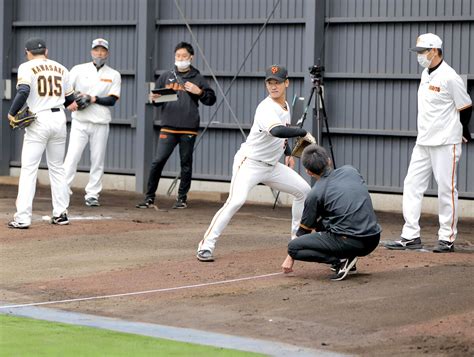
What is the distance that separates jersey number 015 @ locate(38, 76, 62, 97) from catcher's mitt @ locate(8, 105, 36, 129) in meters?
0.29

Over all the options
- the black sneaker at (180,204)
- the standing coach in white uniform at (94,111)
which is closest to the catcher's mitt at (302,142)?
the black sneaker at (180,204)

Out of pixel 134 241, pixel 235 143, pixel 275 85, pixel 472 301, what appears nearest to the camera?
pixel 472 301

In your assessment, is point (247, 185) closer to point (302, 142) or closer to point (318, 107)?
point (302, 142)

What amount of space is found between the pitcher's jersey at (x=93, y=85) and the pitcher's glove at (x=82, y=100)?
15cm

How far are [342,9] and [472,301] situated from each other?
365 inches

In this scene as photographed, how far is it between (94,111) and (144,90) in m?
2.49

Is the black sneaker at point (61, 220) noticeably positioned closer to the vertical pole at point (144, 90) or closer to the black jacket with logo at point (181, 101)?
the black jacket with logo at point (181, 101)

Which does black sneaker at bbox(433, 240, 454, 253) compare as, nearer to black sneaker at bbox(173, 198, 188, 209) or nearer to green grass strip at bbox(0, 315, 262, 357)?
green grass strip at bbox(0, 315, 262, 357)

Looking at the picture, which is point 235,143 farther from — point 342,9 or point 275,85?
point 275,85

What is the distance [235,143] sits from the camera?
20.4m

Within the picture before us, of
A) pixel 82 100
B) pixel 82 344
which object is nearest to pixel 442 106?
pixel 82 344

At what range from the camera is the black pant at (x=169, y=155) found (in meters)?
18.3

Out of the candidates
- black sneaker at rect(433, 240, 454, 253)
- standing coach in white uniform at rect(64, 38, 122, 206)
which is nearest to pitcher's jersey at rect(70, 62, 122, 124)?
standing coach in white uniform at rect(64, 38, 122, 206)

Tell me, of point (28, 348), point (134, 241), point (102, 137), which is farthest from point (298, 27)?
point (28, 348)
